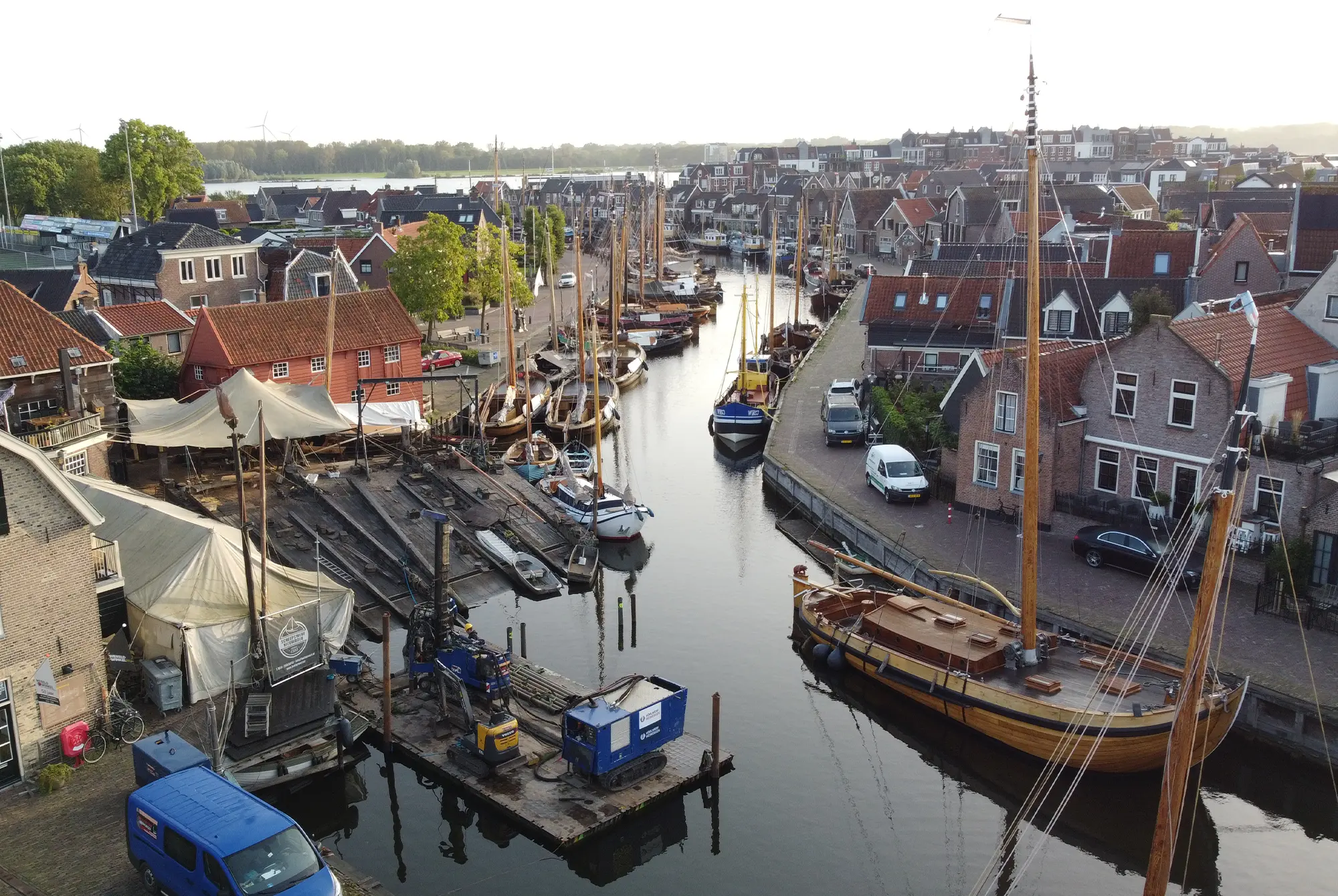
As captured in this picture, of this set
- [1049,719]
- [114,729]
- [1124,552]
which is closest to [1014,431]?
[1124,552]

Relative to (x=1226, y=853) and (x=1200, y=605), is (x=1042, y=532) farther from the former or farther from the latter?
(x=1200, y=605)

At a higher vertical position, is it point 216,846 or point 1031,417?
point 1031,417

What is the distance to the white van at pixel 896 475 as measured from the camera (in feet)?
127

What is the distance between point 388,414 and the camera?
44.4 meters

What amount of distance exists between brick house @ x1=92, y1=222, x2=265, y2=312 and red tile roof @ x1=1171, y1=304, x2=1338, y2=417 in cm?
4993

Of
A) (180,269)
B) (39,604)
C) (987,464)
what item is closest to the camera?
(39,604)

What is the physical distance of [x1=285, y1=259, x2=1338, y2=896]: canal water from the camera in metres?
21.6

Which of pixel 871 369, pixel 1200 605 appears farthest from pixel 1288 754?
pixel 871 369

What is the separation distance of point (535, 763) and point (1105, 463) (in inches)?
815

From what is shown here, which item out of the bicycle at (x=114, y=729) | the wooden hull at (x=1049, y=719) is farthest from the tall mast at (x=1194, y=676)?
the bicycle at (x=114, y=729)

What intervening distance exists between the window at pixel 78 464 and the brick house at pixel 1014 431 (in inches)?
1086

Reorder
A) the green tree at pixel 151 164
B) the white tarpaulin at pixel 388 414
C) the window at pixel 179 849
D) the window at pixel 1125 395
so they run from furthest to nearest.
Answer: the green tree at pixel 151 164, the white tarpaulin at pixel 388 414, the window at pixel 1125 395, the window at pixel 179 849

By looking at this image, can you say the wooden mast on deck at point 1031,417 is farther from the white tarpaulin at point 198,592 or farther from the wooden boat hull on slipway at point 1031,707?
the white tarpaulin at point 198,592

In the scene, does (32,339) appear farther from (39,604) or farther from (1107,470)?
(1107,470)
